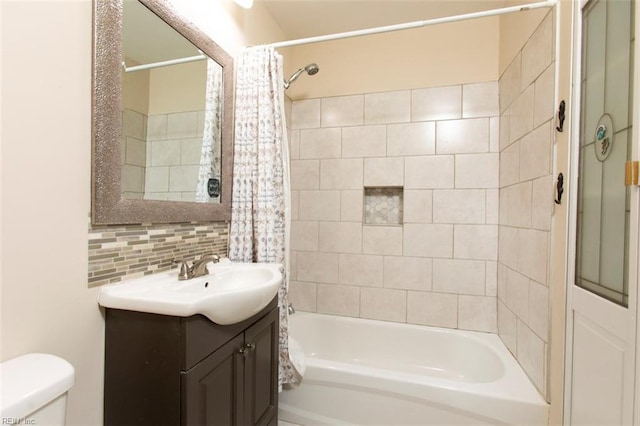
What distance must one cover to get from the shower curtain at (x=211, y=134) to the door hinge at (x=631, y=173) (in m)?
1.59

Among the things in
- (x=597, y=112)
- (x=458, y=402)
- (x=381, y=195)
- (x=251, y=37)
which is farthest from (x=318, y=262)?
(x=597, y=112)

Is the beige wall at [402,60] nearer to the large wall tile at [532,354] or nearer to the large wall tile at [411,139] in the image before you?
the large wall tile at [411,139]

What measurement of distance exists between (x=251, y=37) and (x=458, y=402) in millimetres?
2329

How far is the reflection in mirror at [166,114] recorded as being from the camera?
1.09m

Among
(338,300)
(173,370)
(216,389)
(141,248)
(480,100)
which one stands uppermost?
(480,100)

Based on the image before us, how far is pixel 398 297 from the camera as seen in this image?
222cm

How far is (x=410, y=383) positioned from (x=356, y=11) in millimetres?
2332

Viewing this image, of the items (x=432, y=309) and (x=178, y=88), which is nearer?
(x=178, y=88)

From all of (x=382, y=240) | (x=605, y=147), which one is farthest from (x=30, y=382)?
(x=382, y=240)

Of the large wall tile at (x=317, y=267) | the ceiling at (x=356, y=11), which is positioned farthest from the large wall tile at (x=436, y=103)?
the large wall tile at (x=317, y=267)

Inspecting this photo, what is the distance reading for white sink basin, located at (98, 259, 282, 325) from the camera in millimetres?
879

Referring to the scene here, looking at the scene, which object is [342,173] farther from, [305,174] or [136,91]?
[136,91]

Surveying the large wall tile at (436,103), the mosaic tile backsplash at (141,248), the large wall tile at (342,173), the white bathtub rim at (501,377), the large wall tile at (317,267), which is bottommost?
the white bathtub rim at (501,377)

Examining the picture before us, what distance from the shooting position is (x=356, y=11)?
2.05m
